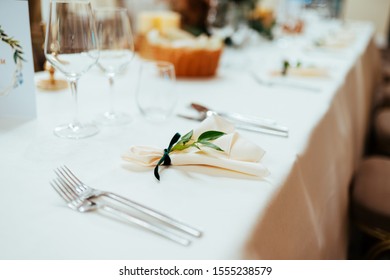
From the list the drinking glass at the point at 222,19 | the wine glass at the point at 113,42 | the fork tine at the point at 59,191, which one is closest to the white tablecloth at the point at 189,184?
the fork tine at the point at 59,191

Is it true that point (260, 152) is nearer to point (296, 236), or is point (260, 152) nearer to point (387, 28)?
point (296, 236)

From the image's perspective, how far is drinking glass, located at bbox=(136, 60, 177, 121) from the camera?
0.94 m

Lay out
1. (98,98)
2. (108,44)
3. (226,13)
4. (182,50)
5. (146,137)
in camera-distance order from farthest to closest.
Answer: (226,13)
(182,50)
(98,98)
(108,44)
(146,137)

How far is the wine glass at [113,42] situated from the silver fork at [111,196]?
294 millimetres

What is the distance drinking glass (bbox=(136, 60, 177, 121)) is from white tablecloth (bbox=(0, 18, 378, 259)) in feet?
0.11

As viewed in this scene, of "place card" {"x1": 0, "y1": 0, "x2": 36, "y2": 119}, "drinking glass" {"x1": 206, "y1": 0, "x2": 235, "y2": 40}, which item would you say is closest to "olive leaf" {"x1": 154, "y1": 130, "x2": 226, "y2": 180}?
"place card" {"x1": 0, "y1": 0, "x2": 36, "y2": 119}

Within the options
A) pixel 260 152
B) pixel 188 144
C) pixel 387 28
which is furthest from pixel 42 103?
pixel 387 28

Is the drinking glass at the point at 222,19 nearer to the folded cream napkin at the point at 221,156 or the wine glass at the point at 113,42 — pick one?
the wine glass at the point at 113,42

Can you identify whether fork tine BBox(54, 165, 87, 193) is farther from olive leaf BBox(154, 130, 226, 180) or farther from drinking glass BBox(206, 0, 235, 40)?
drinking glass BBox(206, 0, 235, 40)

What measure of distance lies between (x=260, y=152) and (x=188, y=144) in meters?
0.13

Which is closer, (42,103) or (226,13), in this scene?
(42,103)

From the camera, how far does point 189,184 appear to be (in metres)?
0.65

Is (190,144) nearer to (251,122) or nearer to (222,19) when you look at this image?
(251,122)
